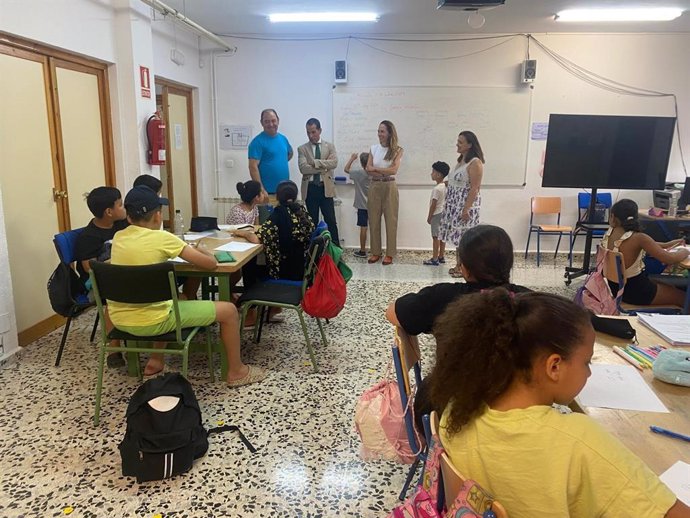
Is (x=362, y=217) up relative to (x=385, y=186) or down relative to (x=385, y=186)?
down

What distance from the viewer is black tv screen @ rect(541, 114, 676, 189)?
15.6 feet

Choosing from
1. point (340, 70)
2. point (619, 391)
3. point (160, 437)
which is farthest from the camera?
point (340, 70)

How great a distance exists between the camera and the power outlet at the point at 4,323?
3.08 m

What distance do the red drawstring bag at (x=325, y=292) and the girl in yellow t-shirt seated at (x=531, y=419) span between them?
6.60 feet

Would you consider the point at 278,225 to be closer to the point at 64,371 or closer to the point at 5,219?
the point at 64,371

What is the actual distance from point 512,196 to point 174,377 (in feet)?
16.3

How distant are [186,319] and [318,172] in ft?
11.3

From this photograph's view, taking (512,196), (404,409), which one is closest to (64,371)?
(404,409)

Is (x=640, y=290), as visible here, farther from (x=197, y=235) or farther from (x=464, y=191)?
(x=197, y=235)

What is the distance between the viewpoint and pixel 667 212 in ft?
17.3

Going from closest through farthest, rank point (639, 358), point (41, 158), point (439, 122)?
point (639, 358)
point (41, 158)
point (439, 122)

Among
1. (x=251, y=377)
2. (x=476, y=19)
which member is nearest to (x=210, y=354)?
(x=251, y=377)

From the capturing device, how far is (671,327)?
1.86m

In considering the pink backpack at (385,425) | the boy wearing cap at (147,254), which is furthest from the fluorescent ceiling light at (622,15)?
the pink backpack at (385,425)
